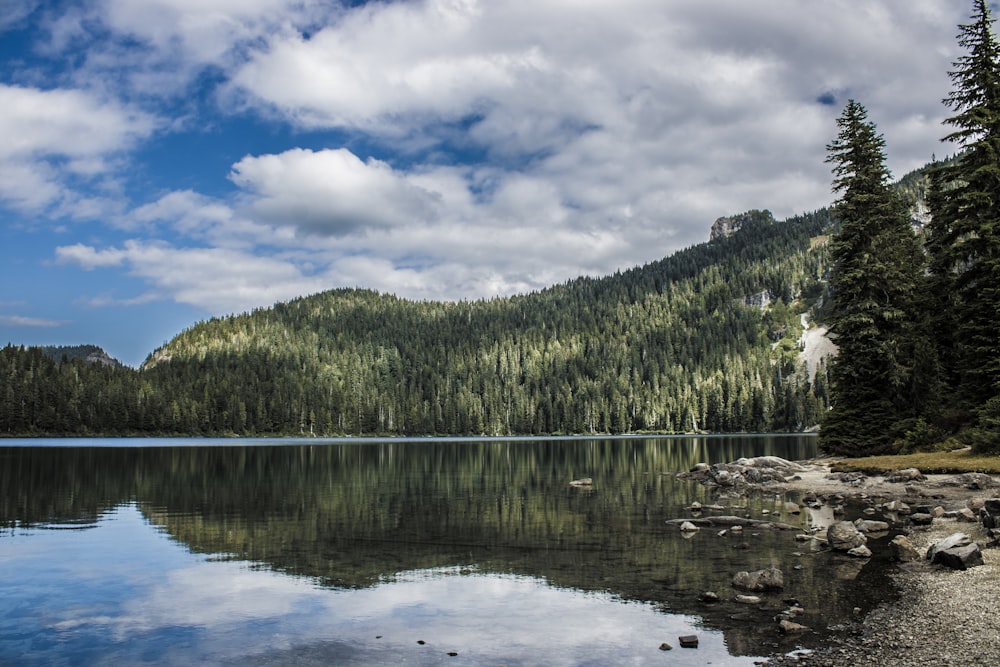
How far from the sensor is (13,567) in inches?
A: 964

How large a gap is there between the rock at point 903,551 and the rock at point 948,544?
0.81 metres

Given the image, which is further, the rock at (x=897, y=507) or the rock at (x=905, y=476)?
the rock at (x=905, y=476)

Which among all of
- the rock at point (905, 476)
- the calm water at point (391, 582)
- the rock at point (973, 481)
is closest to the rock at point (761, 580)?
A: the calm water at point (391, 582)

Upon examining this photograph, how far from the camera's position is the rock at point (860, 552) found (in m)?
24.0

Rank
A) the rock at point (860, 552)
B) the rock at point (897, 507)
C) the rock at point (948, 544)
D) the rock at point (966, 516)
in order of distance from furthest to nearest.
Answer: the rock at point (897, 507) < the rock at point (966, 516) < the rock at point (860, 552) < the rock at point (948, 544)

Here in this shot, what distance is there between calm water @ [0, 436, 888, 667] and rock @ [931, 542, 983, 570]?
204cm

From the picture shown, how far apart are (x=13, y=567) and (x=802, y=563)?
Result: 27213 mm

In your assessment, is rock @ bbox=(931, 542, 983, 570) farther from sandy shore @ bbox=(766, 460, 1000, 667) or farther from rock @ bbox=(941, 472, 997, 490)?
rock @ bbox=(941, 472, 997, 490)

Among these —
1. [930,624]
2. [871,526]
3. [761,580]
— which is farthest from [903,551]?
[930,624]

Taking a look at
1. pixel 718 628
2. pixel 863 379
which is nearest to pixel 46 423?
pixel 863 379

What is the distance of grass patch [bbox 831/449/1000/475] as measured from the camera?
128ft

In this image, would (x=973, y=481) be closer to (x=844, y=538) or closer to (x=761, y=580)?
(x=844, y=538)

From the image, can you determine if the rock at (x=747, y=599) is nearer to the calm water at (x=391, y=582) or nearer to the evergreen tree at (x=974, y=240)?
the calm water at (x=391, y=582)

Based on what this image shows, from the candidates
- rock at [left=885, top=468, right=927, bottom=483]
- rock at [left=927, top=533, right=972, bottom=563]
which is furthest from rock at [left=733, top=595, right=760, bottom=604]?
rock at [left=885, top=468, right=927, bottom=483]
